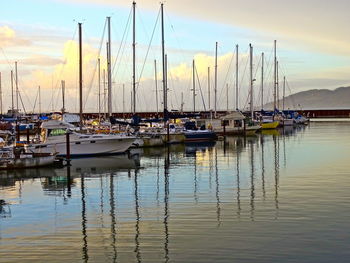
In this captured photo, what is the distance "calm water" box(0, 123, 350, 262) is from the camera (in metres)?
14.8

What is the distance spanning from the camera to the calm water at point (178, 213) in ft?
48.6

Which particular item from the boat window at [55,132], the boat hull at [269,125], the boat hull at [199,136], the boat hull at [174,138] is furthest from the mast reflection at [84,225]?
the boat hull at [269,125]

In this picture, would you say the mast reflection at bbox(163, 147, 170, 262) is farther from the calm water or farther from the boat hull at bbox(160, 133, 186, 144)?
the boat hull at bbox(160, 133, 186, 144)

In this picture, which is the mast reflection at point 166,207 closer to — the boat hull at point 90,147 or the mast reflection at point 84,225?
the mast reflection at point 84,225

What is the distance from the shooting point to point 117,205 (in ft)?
73.3

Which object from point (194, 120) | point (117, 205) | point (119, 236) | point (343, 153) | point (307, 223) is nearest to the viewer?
point (119, 236)

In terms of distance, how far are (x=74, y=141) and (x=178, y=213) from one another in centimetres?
2408

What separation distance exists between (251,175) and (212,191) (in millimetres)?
6853

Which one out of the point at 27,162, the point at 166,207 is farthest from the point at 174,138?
the point at 166,207

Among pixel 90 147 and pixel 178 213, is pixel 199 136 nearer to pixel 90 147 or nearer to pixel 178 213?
pixel 90 147

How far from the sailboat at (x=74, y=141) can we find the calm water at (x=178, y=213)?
6113mm

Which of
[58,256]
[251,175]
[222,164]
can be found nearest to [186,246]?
[58,256]

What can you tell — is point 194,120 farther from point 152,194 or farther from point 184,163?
point 152,194

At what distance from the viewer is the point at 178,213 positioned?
2003cm
